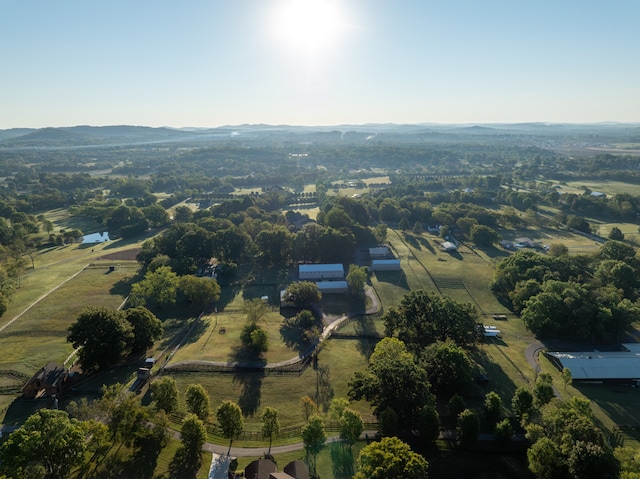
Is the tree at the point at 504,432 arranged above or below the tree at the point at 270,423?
below

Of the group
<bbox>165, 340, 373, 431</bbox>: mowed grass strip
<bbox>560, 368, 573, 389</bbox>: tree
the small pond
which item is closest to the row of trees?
<bbox>560, 368, 573, 389</bbox>: tree

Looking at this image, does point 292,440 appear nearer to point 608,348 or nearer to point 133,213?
point 608,348

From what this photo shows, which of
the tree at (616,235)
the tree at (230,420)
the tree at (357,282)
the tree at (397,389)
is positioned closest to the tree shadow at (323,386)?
the tree at (397,389)

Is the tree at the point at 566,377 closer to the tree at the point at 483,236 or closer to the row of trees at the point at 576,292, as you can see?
the row of trees at the point at 576,292

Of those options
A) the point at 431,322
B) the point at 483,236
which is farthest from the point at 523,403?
the point at 483,236

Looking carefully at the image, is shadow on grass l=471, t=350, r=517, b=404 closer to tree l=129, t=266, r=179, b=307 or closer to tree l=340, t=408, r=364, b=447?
tree l=340, t=408, r=364, b=447

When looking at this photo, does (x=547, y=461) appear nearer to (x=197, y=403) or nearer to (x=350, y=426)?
(x=350, y=426)
